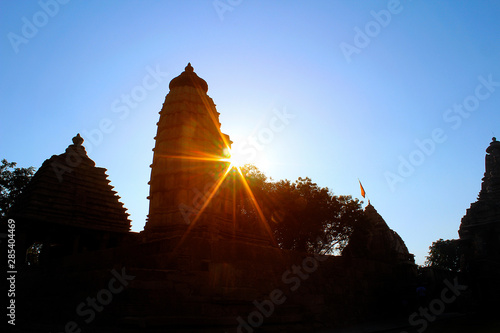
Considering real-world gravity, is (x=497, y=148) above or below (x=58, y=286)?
above

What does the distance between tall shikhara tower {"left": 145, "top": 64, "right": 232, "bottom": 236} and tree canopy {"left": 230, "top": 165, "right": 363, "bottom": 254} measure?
299 inches

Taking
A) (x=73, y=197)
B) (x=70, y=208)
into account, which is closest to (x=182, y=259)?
(x=70, y=208)

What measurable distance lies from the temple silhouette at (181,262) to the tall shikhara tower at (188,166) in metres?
0.05

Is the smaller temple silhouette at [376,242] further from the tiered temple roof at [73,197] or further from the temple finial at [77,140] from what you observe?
the temple finial at [77,140]

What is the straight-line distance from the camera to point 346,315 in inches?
439

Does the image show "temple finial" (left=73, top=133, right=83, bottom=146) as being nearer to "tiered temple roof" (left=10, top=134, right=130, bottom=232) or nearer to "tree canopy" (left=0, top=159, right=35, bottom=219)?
"tiered temple roof" (left=10, top=134, right=130, bottom=232)

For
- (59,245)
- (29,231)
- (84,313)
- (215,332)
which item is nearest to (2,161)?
(59,245)

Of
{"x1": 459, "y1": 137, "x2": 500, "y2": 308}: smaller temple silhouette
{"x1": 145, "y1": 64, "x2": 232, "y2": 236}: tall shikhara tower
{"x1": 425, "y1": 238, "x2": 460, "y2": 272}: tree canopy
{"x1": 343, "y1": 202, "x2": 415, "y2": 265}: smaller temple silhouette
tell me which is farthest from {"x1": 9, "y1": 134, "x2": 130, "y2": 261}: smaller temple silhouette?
{"x1": 425, "y1": 238, "x2": 460, "y2": 272}: tree canopy

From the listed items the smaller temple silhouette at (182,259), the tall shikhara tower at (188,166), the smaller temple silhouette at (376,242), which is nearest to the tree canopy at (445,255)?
the smaller temple silhouette at (376,242)

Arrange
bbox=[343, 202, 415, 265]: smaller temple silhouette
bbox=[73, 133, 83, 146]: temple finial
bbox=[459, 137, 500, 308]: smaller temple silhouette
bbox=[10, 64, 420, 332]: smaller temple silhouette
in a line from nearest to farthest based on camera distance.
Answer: bbox=[10, 64, 420, 332]: smaller temple silhouette
bbox=[73, 133, 83, 146]: temple finial
bbox=[343, 202, 415, 265]: smaller temple silhouette
bbox=[459, 137, 500, 308]: smaller temple silhouette

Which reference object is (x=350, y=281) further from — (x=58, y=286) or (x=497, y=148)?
(x=497, y=148)

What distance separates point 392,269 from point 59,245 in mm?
18125

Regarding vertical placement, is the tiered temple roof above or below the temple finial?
below

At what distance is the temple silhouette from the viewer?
7.83m
